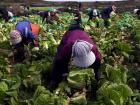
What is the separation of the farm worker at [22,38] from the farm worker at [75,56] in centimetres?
165

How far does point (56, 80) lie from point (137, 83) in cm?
121

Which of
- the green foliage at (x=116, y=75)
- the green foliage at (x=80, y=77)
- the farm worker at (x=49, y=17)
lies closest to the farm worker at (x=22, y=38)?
the green foliage at (x=80, y=77)

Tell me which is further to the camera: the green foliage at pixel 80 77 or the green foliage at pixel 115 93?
the green foliage at pixel 80 77

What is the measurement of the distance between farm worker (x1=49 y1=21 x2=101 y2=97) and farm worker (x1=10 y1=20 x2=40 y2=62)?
1.65 m

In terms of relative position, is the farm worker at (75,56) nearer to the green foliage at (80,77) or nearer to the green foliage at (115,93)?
the green foliage at (80,77)

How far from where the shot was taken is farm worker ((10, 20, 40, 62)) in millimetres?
7723

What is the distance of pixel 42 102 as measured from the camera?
5402 mm

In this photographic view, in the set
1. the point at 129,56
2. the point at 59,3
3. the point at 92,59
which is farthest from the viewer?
the point at 59,3

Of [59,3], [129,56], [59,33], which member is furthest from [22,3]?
[129,56]

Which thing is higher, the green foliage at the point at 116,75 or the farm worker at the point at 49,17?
the green foliage at the point at 116,75

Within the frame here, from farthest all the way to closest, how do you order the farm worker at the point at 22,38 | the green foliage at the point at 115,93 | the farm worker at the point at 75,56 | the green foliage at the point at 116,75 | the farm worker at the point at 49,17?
the farm worker at the point at 49,17, the farm worker at the point at 22,38, the green foliage at the point at 116,75, the farm worker at the point at 75,56, the green foliage at the point at 115,93

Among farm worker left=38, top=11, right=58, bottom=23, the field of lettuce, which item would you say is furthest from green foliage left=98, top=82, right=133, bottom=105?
farm worker left=38, top=11, right=58, bottom=23

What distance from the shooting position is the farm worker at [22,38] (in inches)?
304

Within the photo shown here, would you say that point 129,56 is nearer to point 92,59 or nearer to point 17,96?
point 92,59
